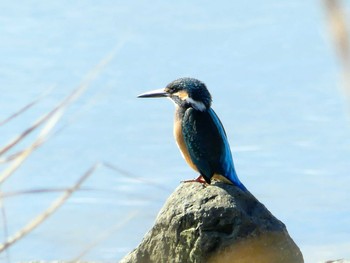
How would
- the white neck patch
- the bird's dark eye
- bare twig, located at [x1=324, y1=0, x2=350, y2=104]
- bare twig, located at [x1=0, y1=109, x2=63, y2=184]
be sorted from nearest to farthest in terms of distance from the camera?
bare twig, located at [x1=324, y1=0, x2=350, y2=104] → bare twig, located at [x1=0, y1=109, x2=63, y2=184] → the white neck patch → the bird's dark eye

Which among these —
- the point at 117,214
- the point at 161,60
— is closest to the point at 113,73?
the point at 161,60

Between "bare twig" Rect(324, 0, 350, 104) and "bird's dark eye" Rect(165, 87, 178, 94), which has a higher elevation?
"bird's dark eye" Rect(165, 87, 178, 94)

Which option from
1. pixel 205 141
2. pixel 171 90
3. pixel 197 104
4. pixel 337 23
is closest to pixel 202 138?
pixel 205 141

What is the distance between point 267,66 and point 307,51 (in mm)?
614

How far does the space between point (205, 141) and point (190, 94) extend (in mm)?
276

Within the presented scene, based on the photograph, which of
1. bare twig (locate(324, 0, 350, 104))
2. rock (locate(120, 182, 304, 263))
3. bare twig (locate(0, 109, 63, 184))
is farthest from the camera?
rock (locate(120, 182, 304, 263))

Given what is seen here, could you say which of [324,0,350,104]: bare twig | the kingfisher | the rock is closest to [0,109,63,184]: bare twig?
[324,0,350,104]: bare twig

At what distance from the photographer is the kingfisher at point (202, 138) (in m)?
4.24

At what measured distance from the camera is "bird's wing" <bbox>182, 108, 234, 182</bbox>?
14.0 feet

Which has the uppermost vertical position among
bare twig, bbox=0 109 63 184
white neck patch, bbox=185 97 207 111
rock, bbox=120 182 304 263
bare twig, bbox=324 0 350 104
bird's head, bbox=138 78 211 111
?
bird's head, bbox=138 78 211 111

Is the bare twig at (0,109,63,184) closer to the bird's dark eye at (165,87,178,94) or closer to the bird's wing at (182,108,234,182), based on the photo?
the bird's wing at (182,108,234,182)

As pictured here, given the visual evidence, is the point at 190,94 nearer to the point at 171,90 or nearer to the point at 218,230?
the point at 171,90

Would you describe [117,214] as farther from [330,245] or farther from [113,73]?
[113,73]

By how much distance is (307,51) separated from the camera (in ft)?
28.9
